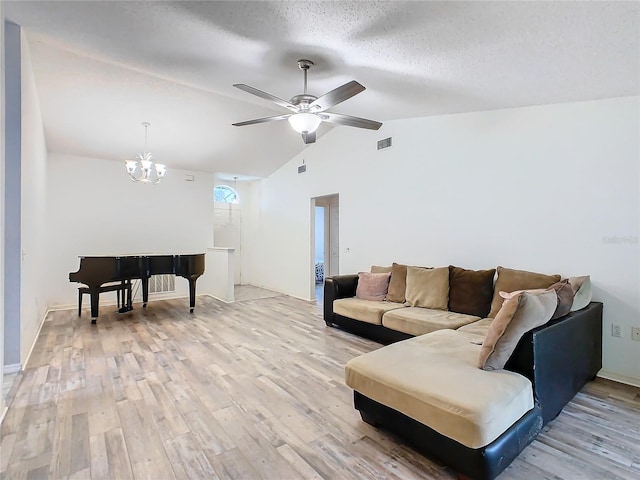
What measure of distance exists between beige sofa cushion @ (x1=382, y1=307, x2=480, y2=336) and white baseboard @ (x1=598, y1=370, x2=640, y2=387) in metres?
1.08

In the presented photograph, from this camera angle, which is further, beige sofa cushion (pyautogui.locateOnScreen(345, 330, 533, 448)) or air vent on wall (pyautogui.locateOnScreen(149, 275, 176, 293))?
air vent on wall (pyautogui.locateOnScreen(149, 275, 176, 293))

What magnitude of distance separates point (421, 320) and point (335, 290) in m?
1.39

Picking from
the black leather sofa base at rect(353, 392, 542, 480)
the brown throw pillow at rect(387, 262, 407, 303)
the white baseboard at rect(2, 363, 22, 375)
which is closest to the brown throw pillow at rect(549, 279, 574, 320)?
the black leather sofa base at rect(353, 392, 542, 480)

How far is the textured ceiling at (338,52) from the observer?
1945 mm

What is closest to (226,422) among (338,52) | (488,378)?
(488,378)

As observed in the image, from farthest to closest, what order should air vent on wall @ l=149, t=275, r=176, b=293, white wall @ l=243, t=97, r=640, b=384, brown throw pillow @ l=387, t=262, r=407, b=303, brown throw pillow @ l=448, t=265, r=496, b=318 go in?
air vent on wall @ l=149, t=275, r=176, b=293, brown throw pillow @ l=387, t=262, r=407, b=303, brown throw pillow @ l=448, t=265, r=496, b=318, white wall @ l=243, t=97, r=640, b=384

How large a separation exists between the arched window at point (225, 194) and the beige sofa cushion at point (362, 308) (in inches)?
194

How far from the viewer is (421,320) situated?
330cm

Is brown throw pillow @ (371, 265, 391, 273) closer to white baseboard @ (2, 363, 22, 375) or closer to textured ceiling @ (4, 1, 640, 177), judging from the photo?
textured ceiling @ (4, 1, 640, 177)

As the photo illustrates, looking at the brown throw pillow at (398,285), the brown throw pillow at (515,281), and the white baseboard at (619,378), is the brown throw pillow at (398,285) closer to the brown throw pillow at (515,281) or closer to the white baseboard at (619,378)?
the brown throw pillow at (515,281)

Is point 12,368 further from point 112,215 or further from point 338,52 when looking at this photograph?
point 338,52

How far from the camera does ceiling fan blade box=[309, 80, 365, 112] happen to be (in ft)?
7.64

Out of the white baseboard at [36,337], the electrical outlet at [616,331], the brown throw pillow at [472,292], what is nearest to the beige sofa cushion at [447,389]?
the brown throw pillow at [472,292]

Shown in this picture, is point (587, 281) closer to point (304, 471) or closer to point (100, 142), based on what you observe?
point (304, 471)
